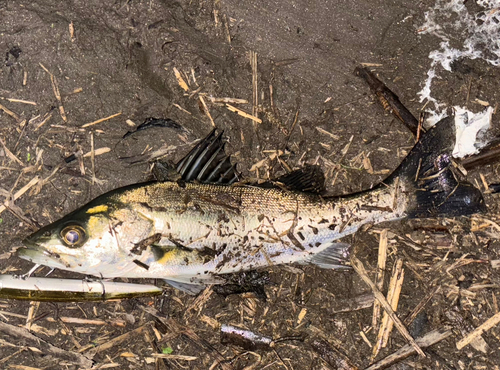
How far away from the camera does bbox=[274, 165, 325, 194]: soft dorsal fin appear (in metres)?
4.50

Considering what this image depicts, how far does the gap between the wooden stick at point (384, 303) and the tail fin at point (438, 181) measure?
0.79 m

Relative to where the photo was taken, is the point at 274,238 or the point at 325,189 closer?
the point at 274,238

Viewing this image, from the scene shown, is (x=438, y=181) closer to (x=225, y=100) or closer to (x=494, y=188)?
(x=494, y=188)

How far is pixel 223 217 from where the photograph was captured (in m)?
4.24

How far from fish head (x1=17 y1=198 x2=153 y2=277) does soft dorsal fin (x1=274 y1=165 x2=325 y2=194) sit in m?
A: 1.49

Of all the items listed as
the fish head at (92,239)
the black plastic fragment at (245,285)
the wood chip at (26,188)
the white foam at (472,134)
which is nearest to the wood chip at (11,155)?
the wood chip at (26,188)

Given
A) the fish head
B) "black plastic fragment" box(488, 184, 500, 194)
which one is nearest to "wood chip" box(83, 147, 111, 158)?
the fish head

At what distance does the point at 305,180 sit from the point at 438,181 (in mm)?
1368

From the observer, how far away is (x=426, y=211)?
4.41m

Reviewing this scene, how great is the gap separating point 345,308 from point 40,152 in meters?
3.78

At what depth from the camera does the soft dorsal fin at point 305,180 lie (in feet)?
14.8

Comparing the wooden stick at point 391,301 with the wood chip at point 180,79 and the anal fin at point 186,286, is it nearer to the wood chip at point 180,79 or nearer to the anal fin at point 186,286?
the anal fin at point 186,286

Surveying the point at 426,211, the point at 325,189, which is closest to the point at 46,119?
the point at 325,189

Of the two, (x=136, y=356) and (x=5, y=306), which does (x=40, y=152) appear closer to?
(x=5, y=306)
